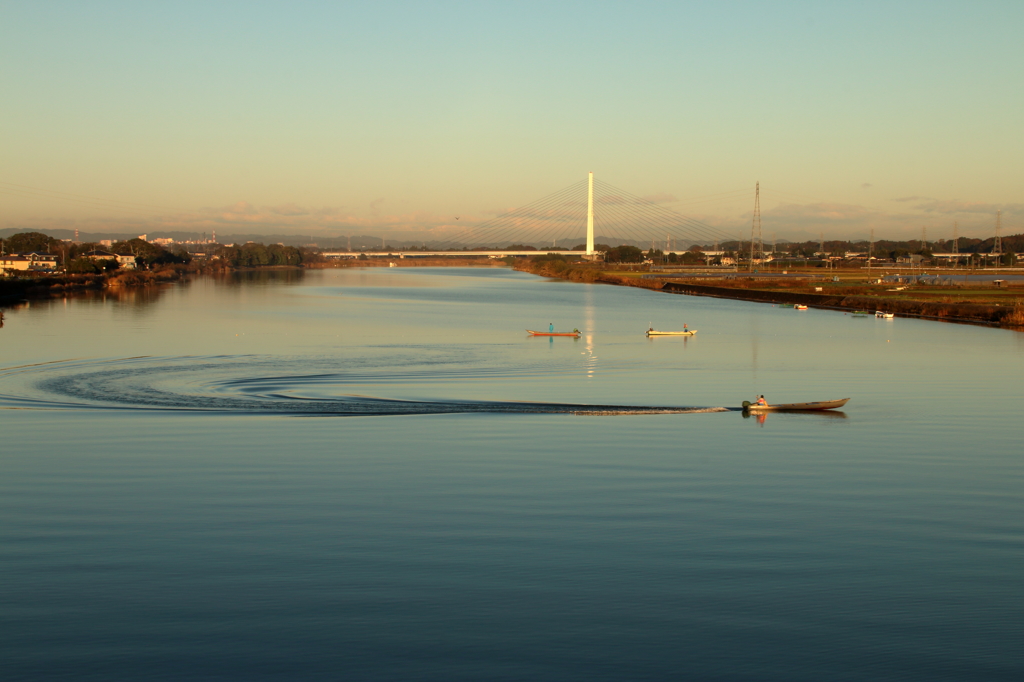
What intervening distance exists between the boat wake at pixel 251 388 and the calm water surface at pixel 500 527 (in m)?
0.15

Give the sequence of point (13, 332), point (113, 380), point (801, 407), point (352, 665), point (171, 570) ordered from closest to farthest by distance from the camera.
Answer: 1. point (352, 665)
2. point (171, 570)
3. point (801, 407)
4. point (113, 380)
5. point (13, 332)

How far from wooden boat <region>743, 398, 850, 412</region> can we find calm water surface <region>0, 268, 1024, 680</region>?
387mm

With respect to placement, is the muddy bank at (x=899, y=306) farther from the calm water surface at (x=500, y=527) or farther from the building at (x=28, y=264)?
the building at (x=28, y=264)

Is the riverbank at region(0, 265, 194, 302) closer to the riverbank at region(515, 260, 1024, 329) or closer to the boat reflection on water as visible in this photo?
the riverbank at region(515, 260, 1024, 329)

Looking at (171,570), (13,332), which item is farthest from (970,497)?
(13,332)

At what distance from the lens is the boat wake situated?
19.2 metres

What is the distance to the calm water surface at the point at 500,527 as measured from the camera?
716 centimetres

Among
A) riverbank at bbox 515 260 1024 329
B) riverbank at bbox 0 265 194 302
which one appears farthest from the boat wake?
riverbank at bbox 0 265 194 302

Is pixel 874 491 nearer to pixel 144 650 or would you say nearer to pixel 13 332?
pixel 144 650

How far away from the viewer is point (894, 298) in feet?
182

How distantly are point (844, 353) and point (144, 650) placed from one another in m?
28.6

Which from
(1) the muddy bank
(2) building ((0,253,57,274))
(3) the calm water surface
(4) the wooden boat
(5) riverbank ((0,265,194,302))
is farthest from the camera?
(2) building ((0,253,57,274))

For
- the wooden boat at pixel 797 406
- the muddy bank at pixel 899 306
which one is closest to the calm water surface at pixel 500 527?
the wooden boat at pixel 797 406

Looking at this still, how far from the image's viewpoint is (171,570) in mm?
8859
